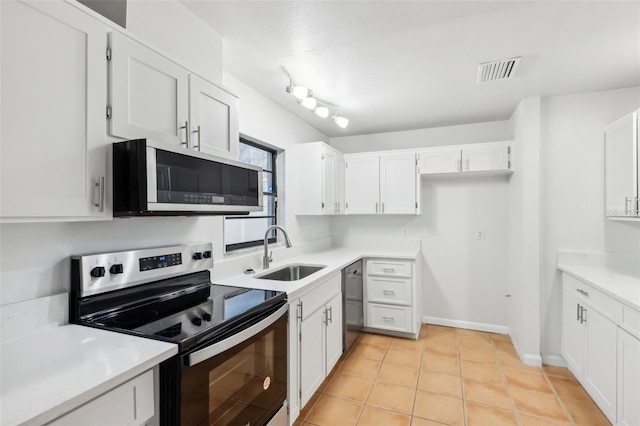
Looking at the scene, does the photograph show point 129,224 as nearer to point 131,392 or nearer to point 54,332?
point 54,332

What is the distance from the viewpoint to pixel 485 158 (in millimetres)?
3369

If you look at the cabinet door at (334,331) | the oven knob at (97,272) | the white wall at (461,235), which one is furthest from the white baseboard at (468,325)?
the oven knob at (97,272)

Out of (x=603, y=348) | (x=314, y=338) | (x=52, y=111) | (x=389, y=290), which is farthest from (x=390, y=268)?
(x=52, y=111)

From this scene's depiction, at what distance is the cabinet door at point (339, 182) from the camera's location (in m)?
3.69

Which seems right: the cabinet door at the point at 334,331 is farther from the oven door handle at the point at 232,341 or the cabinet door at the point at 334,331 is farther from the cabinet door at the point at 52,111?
the cabinet door at the point at 52,111

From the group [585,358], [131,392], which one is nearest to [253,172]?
[131,392]

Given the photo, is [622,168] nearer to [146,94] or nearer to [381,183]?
[381,183]

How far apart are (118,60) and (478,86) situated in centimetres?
259

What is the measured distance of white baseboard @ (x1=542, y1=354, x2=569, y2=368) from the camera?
292cm

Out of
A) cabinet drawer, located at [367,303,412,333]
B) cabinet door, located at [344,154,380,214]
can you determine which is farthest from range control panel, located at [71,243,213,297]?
cabinet door, located at [344,154,380,214]

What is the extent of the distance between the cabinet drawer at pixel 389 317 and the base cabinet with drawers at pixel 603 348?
1366mm

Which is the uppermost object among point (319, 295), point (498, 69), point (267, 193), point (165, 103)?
point (498, 69)

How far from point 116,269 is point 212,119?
89cm

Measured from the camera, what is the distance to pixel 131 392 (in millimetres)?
948
